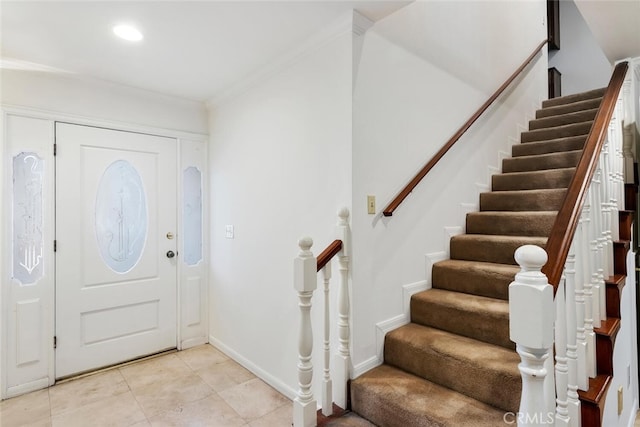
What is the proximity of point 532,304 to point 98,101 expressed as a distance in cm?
336

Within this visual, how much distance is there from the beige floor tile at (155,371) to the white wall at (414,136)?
66.4 inches

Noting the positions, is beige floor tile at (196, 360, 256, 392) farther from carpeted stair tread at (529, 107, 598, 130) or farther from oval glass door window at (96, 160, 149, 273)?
carpeted stair tread at (529, 107, 598, 130)

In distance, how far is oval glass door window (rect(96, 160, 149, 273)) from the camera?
9.50 feet

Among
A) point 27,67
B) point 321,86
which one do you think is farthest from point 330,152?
point 27,67

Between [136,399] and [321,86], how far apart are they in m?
2.52

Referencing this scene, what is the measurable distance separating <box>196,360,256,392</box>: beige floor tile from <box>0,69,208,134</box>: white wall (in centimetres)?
224

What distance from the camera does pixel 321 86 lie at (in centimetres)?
213

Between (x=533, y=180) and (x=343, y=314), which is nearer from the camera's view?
(x=343, y=314)

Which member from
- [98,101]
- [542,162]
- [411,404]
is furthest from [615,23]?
[98,101]

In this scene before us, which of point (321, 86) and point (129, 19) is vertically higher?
point (129, 19)

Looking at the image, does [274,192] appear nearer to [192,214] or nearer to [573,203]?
[192,214]

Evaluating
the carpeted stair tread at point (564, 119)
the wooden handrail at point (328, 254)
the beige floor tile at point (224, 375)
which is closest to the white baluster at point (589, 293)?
the wooden handrail at point (328, 254)

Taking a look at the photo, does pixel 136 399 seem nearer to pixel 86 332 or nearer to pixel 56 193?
pixel 86 332

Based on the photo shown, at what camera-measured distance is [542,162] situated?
3105 millimetres
